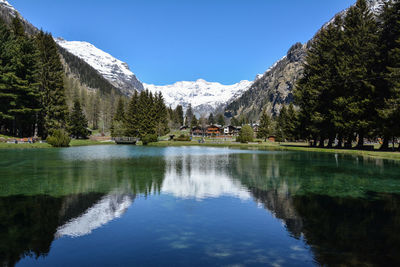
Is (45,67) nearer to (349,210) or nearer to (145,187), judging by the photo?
(145,187)

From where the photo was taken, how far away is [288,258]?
7188 millimetres

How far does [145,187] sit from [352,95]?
161 ft

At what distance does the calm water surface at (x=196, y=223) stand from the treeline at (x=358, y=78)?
33.0 metres

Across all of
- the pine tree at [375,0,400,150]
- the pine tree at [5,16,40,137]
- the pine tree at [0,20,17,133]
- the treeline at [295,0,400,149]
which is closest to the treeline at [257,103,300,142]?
the treeline at [295,0,400,149]

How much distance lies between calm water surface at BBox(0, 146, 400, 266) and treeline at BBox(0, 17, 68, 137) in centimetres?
4887

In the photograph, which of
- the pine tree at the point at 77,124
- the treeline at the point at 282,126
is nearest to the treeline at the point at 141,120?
the pine tree at the point at 77,124

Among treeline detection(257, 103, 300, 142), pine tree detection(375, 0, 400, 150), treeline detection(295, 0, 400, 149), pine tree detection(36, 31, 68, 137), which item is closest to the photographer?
pine tree detection(375, 0, 400, 150)

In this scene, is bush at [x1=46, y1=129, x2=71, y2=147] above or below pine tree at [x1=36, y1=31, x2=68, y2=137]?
below

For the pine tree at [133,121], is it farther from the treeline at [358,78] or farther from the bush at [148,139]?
the treeline at [358,78]

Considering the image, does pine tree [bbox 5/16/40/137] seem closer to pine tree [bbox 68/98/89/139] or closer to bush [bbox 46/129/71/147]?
bush [bbox 46/129/71/147]

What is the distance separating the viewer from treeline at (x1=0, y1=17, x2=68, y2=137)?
5791 centimetres

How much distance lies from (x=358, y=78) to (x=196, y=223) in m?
50.2

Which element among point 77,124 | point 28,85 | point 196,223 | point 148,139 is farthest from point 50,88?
point 196,223

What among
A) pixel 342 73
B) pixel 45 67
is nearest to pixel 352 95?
pixel 342 73
